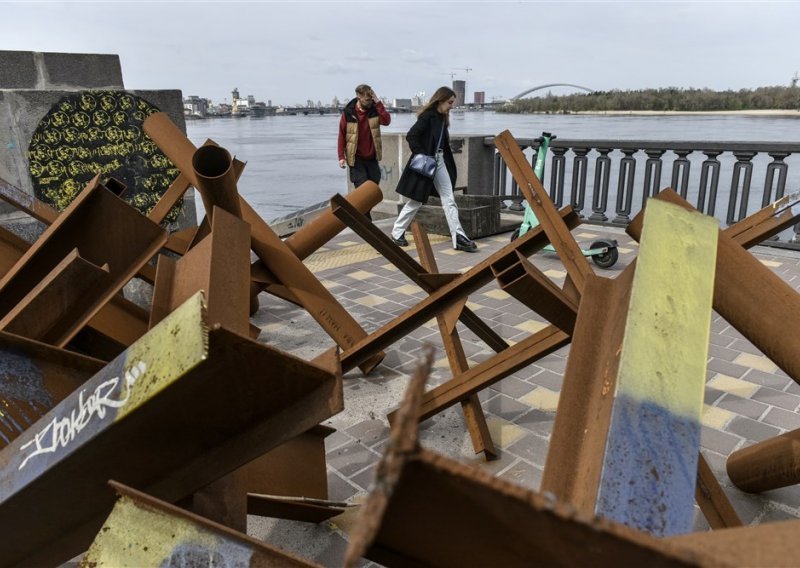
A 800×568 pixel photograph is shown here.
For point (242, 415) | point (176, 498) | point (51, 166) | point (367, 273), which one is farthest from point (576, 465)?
point (367, 273)

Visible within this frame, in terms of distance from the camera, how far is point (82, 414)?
97 cm

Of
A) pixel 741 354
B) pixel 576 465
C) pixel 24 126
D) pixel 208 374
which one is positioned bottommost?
pixel 741 354

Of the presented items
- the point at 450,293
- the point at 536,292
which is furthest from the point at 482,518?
the point at 450,293

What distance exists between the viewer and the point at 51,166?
3.95 metres

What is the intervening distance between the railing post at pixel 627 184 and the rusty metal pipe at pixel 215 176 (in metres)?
7.08

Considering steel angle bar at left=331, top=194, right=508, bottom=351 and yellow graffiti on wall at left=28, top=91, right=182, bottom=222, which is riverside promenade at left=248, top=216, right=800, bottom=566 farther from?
yellow graffiti on wall at left=28, top=91, right=182, bottom=222

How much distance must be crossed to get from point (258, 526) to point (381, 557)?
1.77 meters

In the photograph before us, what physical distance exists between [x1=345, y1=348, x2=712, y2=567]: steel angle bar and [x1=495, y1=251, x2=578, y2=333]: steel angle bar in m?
1.08

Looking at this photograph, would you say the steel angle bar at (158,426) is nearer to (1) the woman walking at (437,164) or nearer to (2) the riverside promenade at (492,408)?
(2) the riverside promenade at (492,408)

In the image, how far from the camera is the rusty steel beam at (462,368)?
2.77 meters

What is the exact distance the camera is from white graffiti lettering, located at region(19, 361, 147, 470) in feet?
3.02

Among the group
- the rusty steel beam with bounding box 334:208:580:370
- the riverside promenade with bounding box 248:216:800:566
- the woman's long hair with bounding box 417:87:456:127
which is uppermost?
the woman's long hair with bounding box 417:87:456:127

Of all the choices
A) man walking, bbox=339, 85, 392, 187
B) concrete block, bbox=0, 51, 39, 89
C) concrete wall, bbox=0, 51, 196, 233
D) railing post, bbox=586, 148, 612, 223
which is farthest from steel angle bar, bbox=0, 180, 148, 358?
railing post, bbox=586, 148, 612, 223

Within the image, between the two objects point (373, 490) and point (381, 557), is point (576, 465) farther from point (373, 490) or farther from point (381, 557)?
point (373, 490)
